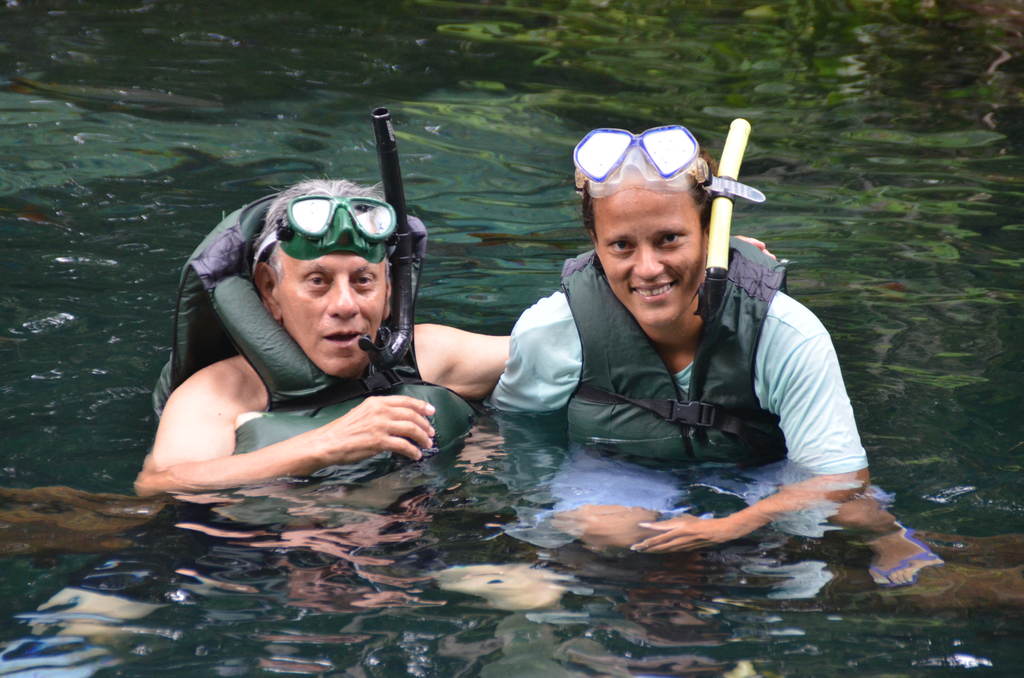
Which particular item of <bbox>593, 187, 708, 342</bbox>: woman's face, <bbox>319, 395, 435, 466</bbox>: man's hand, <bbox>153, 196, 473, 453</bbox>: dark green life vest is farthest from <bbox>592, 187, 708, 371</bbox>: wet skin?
<bbox>153, 196, 473, 453</bbox>: dark green life vest

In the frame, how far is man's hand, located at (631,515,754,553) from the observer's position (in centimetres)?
351

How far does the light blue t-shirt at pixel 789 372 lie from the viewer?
12.1 ft

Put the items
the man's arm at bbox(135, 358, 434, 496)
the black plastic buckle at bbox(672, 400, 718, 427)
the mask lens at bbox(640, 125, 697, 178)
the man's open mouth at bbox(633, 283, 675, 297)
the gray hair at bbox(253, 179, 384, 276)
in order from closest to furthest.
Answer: the mask lens at bbox(640, 125, 697, 178)
the man's open mouth at bbox(633, 283, 675, 297)
the man's arm at bbox(135, 358, 434, 496)
the black plastic buckle at bbox(672, 400, 718, 427)
the gray hair at bbox(253, 179, 384, 276)

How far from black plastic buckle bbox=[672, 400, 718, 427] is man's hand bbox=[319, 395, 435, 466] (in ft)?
2.72

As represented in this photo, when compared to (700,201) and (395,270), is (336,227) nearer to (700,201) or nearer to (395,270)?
(395,270)

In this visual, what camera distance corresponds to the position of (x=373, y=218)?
4246 millimetres

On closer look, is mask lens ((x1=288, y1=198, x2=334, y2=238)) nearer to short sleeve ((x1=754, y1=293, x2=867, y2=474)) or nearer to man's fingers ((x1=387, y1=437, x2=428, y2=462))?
man's fingers ((x1=387, y1=437, x2=428, y2=462))

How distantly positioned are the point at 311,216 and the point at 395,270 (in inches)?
17.1

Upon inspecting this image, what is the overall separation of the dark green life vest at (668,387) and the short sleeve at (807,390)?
0.24 ft

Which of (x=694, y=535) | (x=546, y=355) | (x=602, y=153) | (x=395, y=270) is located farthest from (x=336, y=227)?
(x=694, y=535)

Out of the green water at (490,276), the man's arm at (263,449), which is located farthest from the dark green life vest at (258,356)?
the green water at (490,276)

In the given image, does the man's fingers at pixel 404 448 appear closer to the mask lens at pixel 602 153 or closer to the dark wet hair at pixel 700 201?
the dark wet hair at pixel 700 201

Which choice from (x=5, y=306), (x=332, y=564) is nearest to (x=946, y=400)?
(x=332, y=564)

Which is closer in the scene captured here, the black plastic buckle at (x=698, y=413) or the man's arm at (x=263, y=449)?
the man's arm at (x=263, y=449)
